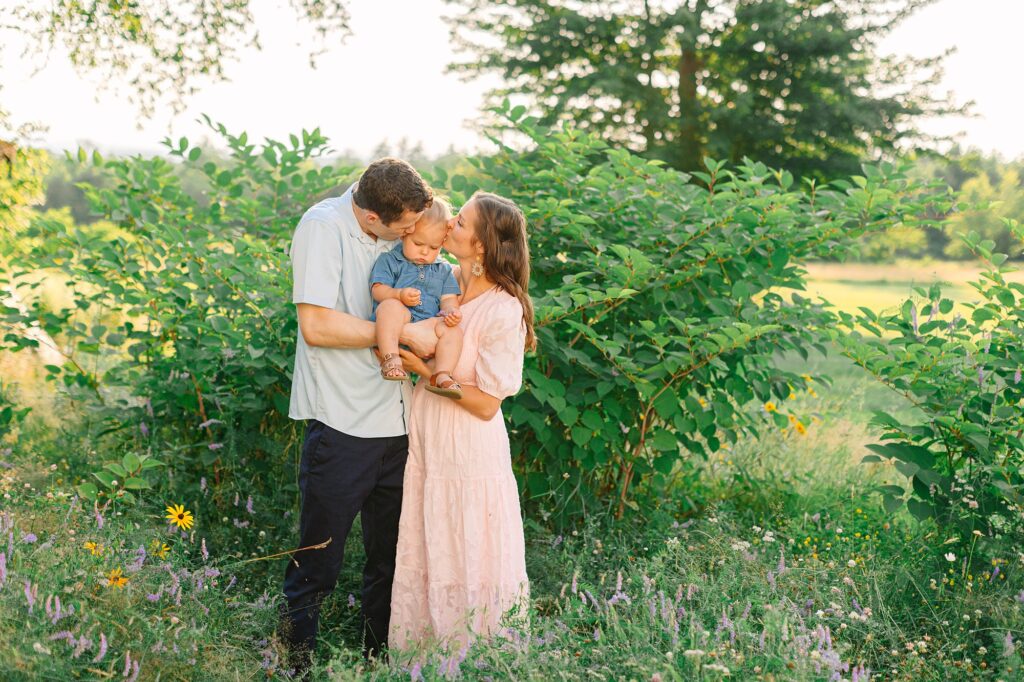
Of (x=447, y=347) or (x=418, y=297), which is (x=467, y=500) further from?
(x=418, y=297)

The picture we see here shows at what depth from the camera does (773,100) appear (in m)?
17.7

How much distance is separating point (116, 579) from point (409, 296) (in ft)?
4.29

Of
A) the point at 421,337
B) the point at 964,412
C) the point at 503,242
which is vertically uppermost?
the point at 503,242

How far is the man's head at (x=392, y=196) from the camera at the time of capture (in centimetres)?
293

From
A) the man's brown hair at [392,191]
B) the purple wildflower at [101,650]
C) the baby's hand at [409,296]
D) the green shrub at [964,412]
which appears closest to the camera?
the purple wildflower at [101,650]

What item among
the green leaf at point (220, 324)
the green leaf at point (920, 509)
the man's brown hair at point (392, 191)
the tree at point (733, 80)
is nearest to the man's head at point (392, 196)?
the man's brown hair at point (392, 191)

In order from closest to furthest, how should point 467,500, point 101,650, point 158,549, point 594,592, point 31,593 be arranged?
point 101,650 < point 31,593 < point 467,500 < point 158,549 < point 594,592

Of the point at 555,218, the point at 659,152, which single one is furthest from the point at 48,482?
the point at 659,152

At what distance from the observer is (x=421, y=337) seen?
3068 millimetres

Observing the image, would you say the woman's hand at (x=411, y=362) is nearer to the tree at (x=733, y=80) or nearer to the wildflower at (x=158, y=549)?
the wildflower at (x=158, y=549)

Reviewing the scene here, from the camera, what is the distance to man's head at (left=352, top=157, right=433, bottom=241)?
293 cm

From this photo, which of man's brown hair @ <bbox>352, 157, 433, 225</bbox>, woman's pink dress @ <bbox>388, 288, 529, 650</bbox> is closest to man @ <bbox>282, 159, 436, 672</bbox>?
man's brown hair @ <bbox>352, 157, 433, 225</bbox>

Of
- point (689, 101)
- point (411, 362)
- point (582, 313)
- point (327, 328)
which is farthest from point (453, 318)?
point (689, 101)

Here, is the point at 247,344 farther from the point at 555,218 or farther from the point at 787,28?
the point at 787,28
